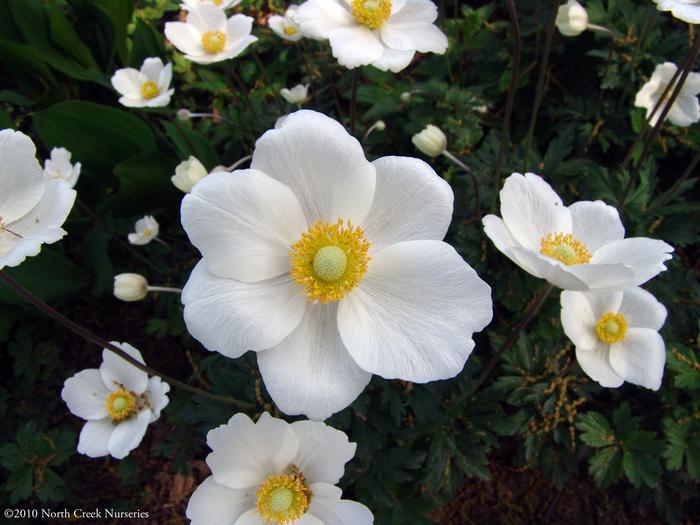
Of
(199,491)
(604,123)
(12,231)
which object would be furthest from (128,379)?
(604,123)

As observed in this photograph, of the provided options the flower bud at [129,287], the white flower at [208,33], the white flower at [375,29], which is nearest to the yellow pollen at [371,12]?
the white flower at [375,29]

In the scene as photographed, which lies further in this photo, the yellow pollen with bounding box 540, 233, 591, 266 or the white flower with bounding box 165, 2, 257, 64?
the white flower with bounding box 165, 2, 257, 64

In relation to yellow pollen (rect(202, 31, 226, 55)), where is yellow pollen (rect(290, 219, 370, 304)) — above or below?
above

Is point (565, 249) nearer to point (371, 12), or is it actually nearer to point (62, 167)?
point (371, 12)

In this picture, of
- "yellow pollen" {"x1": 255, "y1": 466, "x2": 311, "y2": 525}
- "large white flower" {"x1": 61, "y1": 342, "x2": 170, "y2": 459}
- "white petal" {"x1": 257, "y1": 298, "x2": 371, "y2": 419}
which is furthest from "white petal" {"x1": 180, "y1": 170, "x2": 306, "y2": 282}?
"large white flower" {"x1": 61, "y1": 342, "x2": 170, "y2": 459}

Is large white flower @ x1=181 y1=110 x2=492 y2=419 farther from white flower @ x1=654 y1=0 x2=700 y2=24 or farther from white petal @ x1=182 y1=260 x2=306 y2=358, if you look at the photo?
white flower @ x1=654 y1=0 x2=700 y2=24

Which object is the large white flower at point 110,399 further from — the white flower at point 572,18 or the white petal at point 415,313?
the white flower at point 572,18
